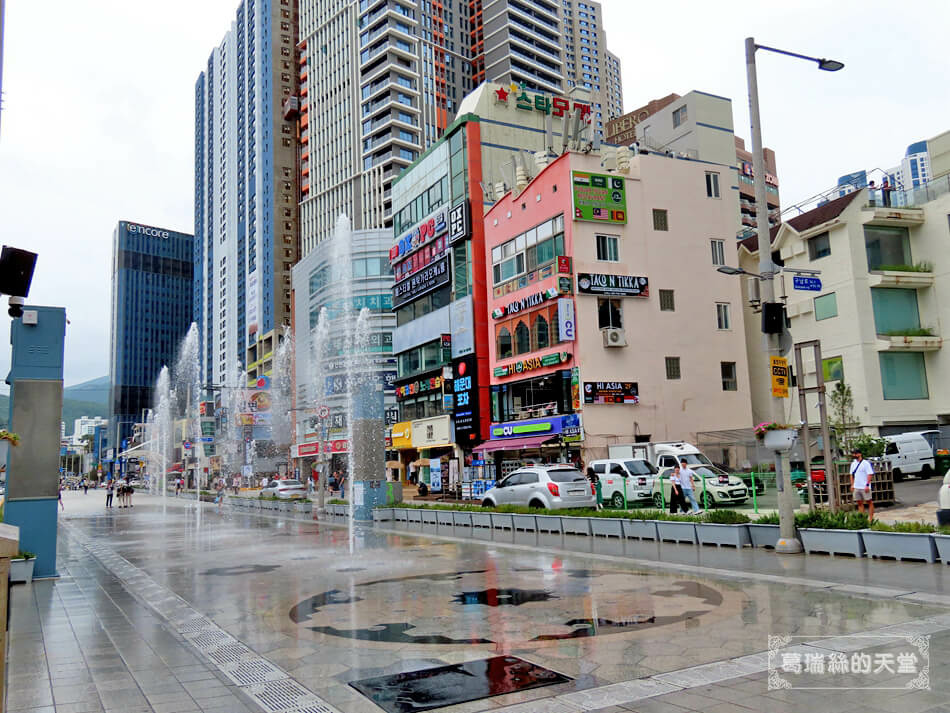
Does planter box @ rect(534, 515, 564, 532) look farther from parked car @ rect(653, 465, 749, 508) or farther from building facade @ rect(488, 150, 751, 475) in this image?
building facade @ rect(488, 150, 751, 475)

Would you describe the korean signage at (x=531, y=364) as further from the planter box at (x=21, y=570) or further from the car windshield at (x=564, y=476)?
the planter box at (x=21, y=570)

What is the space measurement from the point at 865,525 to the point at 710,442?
92.6 ft

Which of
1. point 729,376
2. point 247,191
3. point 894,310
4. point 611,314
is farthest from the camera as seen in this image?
point 247,191

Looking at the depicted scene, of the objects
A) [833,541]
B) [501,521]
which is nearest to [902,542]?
[833,541]

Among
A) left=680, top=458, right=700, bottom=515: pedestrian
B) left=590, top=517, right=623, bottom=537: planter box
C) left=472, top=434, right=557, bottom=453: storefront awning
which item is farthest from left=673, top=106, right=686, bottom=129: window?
left=590, top=517, right=623, bottom=537: planter box

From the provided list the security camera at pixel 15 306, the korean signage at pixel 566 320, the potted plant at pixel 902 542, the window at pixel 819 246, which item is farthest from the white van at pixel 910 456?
the security camera at pixel 15 306

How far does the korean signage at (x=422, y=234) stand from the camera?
5400 cm

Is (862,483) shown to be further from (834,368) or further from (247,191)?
(247,191)

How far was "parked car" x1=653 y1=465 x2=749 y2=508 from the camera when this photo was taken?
2322 cm

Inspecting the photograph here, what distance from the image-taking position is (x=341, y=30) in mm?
111688

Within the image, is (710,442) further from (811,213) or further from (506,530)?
(506,530)

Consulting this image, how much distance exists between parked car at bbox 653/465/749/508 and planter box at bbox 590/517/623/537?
174 inches

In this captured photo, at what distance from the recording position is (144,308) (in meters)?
183

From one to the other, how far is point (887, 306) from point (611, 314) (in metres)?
13.5
